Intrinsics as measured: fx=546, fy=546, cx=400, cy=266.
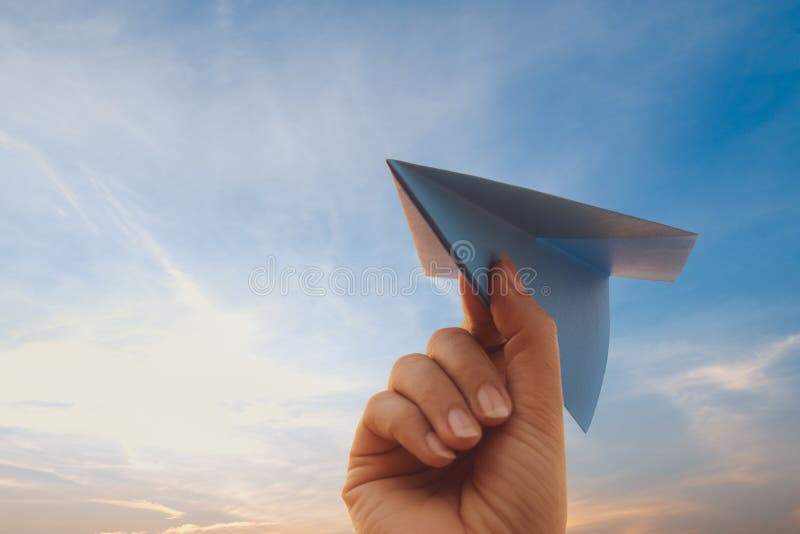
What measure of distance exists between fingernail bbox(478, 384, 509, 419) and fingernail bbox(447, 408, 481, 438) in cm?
11

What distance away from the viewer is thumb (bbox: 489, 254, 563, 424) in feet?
11.2

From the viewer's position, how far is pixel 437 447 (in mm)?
3113

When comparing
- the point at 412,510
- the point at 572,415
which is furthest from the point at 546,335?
the point at 412,510

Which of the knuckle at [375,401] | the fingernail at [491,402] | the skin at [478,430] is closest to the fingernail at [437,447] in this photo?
the skin at [478,430]

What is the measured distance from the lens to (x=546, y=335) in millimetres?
3467

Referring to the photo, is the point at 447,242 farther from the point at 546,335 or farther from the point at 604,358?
the point at 604,358

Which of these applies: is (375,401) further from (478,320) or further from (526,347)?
(526,347)

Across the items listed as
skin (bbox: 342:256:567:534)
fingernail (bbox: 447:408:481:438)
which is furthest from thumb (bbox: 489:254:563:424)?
fingernail (bbox: 447:408:481:438)

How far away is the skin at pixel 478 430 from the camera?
125 inches

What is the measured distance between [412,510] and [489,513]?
483 millimetres

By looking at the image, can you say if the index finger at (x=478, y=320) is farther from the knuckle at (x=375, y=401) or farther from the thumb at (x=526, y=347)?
the knuckle at (x=375, y=401)

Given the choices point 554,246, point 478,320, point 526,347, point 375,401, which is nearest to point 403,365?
point 375,401

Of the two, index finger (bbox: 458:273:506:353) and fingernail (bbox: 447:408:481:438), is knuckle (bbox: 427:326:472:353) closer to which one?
index finger (bbox: 458:273:506:353)

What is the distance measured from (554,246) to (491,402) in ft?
4.77
